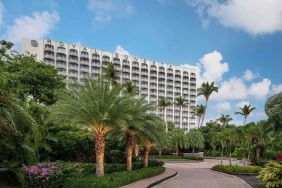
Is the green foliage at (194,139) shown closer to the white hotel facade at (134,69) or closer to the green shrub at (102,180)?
the white hotel facade at (134,69)

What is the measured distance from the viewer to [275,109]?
17438 mm

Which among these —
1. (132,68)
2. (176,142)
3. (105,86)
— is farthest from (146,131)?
(132,68)

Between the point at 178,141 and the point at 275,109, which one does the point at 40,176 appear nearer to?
the point at 275,109

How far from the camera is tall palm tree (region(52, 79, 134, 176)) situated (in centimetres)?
1880

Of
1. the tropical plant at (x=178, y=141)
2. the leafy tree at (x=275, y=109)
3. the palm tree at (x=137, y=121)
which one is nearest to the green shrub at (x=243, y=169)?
the palm tree at (x=137, y=121)

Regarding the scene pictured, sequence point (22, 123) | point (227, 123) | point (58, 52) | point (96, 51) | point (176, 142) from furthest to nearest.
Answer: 1. point (96, 51)
2. point (58, 52)
3. point (227, 123)
4. point (176, 142)
5. point (22, 123)

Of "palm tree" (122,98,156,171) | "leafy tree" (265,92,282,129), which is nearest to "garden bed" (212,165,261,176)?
"palm tree" (122,98,156,171)

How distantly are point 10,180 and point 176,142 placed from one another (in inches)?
1871

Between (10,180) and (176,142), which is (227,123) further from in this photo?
(10,180)

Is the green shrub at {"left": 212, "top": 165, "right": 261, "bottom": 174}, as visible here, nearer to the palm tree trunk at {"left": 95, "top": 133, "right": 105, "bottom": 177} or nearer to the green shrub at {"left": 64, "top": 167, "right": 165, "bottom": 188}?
the green shrub at {"left": 64, "top": 167, "right": 165, "bottom": 188}

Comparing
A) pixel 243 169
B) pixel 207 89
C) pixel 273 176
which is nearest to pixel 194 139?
pixel 207 89

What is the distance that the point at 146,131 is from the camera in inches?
957

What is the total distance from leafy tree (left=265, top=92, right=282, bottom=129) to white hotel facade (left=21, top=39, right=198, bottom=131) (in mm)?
89104

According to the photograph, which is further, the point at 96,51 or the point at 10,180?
the point at 96,51
